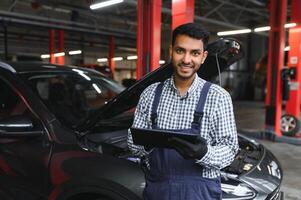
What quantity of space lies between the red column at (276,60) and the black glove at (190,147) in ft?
21.0

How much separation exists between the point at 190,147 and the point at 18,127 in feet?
4.47

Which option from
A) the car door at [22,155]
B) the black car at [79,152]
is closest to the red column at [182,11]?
the black car at [79,152]

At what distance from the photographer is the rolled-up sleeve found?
1.36 meters

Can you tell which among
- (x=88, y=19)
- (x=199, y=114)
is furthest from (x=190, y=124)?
(x=88, y=19)

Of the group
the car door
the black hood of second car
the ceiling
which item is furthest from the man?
the ceiling

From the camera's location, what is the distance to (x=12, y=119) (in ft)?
6.93

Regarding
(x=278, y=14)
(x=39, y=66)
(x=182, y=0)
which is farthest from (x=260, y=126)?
(x=39, y=66)

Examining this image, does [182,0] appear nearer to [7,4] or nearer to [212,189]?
[212,189]

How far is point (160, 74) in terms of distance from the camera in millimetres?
1930

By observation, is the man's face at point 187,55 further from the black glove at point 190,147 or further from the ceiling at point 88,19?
the ceiling at point 88,19

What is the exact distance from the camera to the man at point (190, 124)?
52.8 inches

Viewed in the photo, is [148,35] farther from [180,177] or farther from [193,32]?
[180,177]

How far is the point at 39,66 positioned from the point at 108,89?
2.32ft

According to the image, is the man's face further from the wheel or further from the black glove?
the wheel
